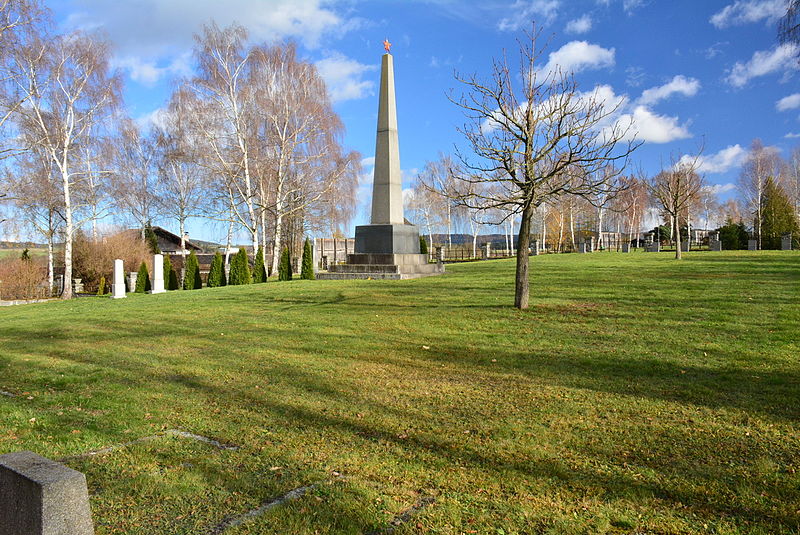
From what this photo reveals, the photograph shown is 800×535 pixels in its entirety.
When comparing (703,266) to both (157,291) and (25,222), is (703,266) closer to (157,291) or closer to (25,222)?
(157,291)

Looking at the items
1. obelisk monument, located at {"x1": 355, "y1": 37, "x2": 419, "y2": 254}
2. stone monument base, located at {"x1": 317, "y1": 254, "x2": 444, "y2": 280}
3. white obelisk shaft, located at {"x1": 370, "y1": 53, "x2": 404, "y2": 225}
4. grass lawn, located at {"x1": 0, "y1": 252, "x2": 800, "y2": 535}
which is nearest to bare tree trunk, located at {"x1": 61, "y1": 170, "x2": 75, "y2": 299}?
stone monument base, located at {"x1": 317, "y1": 254, "x2": 444, "y2": 280}

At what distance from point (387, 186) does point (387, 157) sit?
1.02m

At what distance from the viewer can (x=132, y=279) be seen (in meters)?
22.5

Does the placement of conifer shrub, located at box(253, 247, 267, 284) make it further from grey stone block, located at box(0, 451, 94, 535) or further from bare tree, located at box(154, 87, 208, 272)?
grey stone block, located at box(0, 451, 94, 535)

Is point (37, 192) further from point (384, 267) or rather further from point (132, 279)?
point (384, 267)

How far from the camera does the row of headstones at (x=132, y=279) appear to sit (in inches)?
669

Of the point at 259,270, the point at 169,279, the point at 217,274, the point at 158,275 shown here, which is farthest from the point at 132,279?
the point at 259,270

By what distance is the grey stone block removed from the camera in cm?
189

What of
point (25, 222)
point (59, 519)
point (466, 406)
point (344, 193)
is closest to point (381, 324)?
point (466, 406)

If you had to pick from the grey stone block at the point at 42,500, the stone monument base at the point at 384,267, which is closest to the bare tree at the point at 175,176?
the stone monument base at the point at 384,267

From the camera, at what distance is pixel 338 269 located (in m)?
19.6

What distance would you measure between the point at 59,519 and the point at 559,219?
5332 cm

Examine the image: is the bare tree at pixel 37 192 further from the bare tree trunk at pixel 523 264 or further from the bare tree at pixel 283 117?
the bare tree trunk at pixel 523 264

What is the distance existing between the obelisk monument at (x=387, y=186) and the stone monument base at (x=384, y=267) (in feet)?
0.94
